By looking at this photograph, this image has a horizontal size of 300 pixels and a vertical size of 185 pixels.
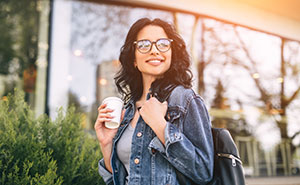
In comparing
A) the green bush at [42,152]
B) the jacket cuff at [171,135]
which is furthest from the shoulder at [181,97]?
the green bush at [42,152]

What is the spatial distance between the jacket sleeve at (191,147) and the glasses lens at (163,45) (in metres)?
0.37

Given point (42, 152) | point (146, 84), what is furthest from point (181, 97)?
point (42, 152)

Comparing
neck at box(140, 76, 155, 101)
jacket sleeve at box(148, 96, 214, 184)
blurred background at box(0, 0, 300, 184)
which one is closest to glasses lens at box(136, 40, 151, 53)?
neck at box(140, 76, 155, 101)

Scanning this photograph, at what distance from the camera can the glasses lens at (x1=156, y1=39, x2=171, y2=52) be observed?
153cm

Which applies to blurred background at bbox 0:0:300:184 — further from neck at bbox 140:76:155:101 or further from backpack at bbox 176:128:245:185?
backpack at bbox 176:128:245:185

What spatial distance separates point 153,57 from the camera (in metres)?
1.53

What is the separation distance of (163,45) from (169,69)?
0.44 feet

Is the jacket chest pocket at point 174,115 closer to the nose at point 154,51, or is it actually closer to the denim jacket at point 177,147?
the denim jacket at point 177,147

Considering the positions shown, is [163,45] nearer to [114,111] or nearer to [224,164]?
[114,111]

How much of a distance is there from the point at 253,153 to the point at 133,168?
19.8ft

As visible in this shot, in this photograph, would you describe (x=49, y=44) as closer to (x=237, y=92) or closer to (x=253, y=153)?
(x=237, y=92)

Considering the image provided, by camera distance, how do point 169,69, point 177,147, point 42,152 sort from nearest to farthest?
point 177,147 < point 169,69 < point 42,152

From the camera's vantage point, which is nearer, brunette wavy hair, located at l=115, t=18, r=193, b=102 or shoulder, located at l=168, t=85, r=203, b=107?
shoulder, located at l=168, t=85, r=203, b=107

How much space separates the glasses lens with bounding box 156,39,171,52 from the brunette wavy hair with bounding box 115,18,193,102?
0.25ft
